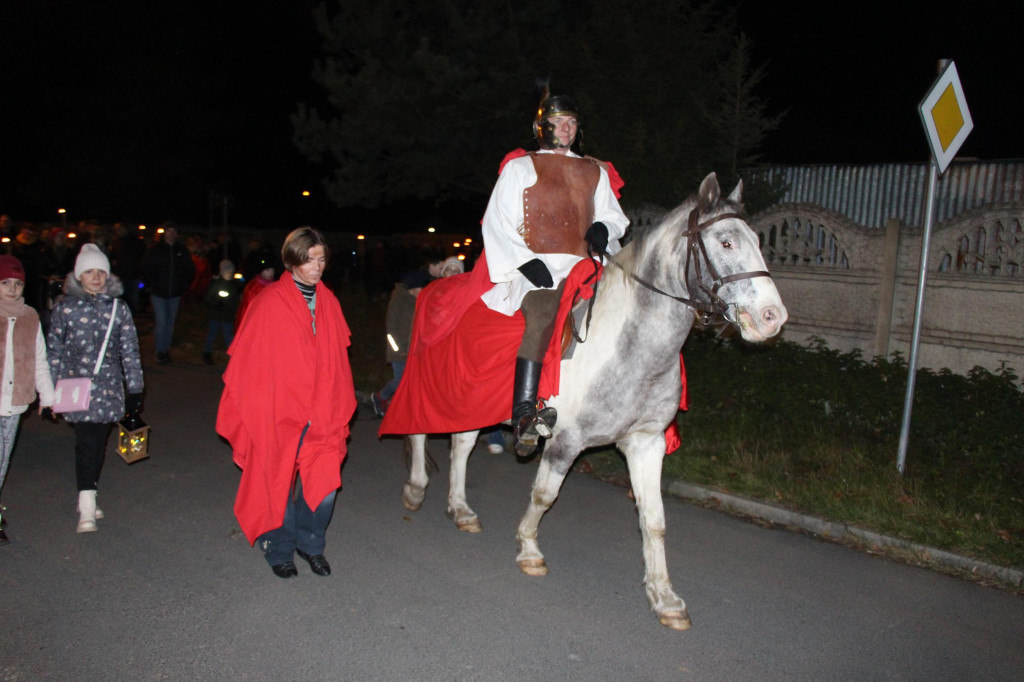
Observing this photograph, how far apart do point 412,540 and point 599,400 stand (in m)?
1.87

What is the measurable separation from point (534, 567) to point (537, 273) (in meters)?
1.84

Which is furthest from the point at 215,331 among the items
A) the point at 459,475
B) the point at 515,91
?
the point at 459,475

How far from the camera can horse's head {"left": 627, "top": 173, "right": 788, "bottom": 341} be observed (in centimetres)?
404

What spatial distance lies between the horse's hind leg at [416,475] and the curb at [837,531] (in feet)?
6.85

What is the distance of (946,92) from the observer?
257 inches

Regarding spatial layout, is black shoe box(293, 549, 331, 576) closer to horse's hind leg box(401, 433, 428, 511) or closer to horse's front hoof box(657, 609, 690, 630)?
horse's hind leg box(401, 433, 428, 511)

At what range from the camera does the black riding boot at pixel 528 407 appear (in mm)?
4809

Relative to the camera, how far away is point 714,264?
13.8 feet

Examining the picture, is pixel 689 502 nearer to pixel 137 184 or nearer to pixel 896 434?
pixel 896 434

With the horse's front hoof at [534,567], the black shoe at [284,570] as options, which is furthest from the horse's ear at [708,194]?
the black shoe at [284,570]

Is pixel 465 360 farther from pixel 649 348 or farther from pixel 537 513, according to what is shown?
pixel 649 348

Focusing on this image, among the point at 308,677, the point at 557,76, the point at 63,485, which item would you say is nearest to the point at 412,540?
the point at 308,677

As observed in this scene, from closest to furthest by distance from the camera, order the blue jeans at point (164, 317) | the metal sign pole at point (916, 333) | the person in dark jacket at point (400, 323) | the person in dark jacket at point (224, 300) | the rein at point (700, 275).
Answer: the rein at point (700, 275), the metal sign pole at point (916, 333), the person in dark jacket at point (400, 323), the blue jeans at point (164, 317), the person in dark jacket at point (224, 300)

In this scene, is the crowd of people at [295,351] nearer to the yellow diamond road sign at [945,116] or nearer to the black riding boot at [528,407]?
the black riding boot at [528,407]
